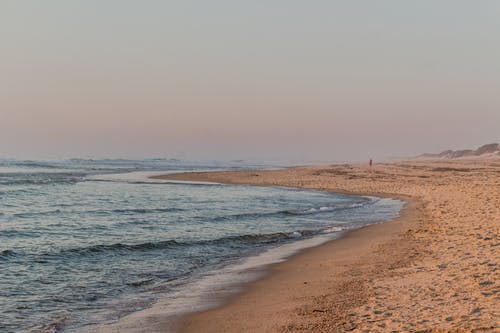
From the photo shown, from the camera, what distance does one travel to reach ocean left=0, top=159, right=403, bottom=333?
996cm

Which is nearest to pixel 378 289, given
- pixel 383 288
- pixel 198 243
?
pixel 383 288

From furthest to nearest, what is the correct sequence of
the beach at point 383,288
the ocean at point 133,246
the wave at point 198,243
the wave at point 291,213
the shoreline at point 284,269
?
1. the wave at point 291,213
2. the wave at point 198,243
3. the ocean at point 133,246
4. the shoreline at point 284,269
5. the beach at point 383,288

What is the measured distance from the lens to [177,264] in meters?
14.0

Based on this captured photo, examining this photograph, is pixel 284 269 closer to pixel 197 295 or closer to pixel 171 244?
pixel 197 295

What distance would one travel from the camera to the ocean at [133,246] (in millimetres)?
9961

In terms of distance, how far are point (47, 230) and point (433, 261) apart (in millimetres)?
14682

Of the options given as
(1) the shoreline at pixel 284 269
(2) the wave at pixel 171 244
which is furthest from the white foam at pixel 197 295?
(2) the wave at pixel 171 244

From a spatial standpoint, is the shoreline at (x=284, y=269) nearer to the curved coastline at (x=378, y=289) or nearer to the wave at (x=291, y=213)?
the curved coastline at (x=378, y=289)

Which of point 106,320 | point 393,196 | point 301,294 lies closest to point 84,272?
point 106,320

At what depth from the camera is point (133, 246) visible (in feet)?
52.7

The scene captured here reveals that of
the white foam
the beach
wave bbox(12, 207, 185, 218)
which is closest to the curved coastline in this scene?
the beach

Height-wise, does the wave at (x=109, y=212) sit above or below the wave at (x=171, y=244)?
above

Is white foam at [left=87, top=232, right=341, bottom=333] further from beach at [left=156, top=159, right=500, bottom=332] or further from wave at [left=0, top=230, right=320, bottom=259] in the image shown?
wave at [left=0, top=230, right=320, bottom=259]

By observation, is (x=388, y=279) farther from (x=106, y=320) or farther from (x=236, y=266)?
(x=106, y=320)
